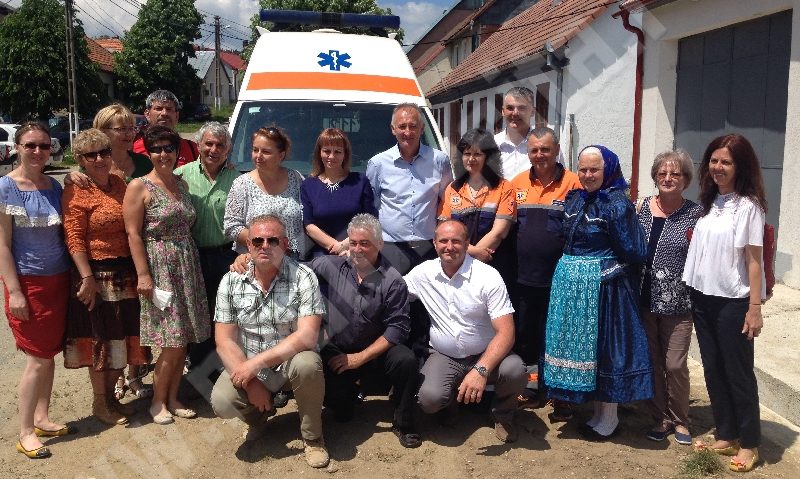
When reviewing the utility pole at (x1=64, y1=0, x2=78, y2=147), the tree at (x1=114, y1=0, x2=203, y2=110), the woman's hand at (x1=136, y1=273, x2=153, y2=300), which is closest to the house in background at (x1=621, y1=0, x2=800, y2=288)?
the woman's hand at (x1=136, y1=273, x2=153, y2=300)

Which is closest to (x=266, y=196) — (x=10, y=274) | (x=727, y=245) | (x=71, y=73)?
(x=10, y=274)

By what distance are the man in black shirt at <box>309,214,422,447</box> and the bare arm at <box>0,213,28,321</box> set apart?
161 cm

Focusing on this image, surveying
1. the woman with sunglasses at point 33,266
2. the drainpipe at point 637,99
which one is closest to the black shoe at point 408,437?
the woman with sunglasses at point 33,266

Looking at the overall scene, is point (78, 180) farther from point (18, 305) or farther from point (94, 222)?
point (18, 305)

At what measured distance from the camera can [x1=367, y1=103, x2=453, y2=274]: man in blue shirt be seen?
4.21 metres

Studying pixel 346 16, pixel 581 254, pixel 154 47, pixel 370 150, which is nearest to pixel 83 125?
pixel 154 47

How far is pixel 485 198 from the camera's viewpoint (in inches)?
159

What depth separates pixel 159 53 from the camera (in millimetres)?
Result: 45531

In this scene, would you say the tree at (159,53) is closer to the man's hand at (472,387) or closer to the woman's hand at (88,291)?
the woman's hand at (88,291)

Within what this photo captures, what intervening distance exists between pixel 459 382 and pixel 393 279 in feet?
2.36

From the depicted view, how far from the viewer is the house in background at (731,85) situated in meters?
6.18

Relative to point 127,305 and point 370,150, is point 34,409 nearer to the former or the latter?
point 127,305

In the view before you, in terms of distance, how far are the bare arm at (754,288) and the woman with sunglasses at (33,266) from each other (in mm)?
3690

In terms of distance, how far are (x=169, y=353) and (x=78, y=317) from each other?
565 mm
